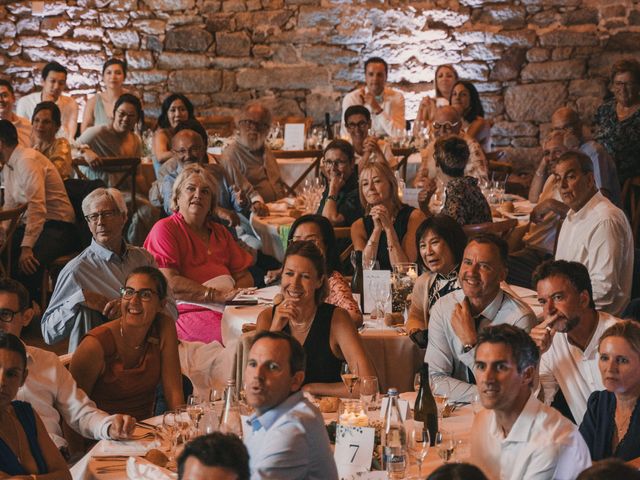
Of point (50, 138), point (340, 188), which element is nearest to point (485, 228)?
point (340, 188)

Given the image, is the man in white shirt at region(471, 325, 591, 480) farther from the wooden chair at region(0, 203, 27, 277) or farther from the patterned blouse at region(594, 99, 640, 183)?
the patterned blouse at region(594, 99, 640, 183)

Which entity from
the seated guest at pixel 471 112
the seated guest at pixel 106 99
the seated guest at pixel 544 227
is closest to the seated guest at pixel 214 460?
the seated guest at pixel 544 227

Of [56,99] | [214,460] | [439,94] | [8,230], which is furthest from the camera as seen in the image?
[439,94]

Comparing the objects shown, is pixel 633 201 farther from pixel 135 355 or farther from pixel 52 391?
pixel 52 391

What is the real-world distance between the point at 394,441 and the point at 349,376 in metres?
0.68

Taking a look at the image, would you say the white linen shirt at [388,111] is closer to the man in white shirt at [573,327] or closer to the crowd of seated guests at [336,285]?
the crowd of seated guests at [336,285]

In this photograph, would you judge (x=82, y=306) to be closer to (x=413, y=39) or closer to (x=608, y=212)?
(x=608, y=212)

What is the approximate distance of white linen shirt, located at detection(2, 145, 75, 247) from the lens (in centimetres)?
664

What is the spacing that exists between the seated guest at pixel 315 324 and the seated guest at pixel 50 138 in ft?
12.8

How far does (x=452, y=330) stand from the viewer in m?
3.91

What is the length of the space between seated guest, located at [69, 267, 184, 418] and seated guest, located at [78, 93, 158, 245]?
4055 millimetres

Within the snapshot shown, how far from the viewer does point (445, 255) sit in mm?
4422

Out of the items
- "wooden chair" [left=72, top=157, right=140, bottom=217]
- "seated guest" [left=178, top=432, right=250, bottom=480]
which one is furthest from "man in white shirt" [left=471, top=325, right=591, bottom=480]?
"wooden chair" [left=72, top=157, right=140, bottom=217]

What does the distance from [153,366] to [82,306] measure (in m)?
0.71
